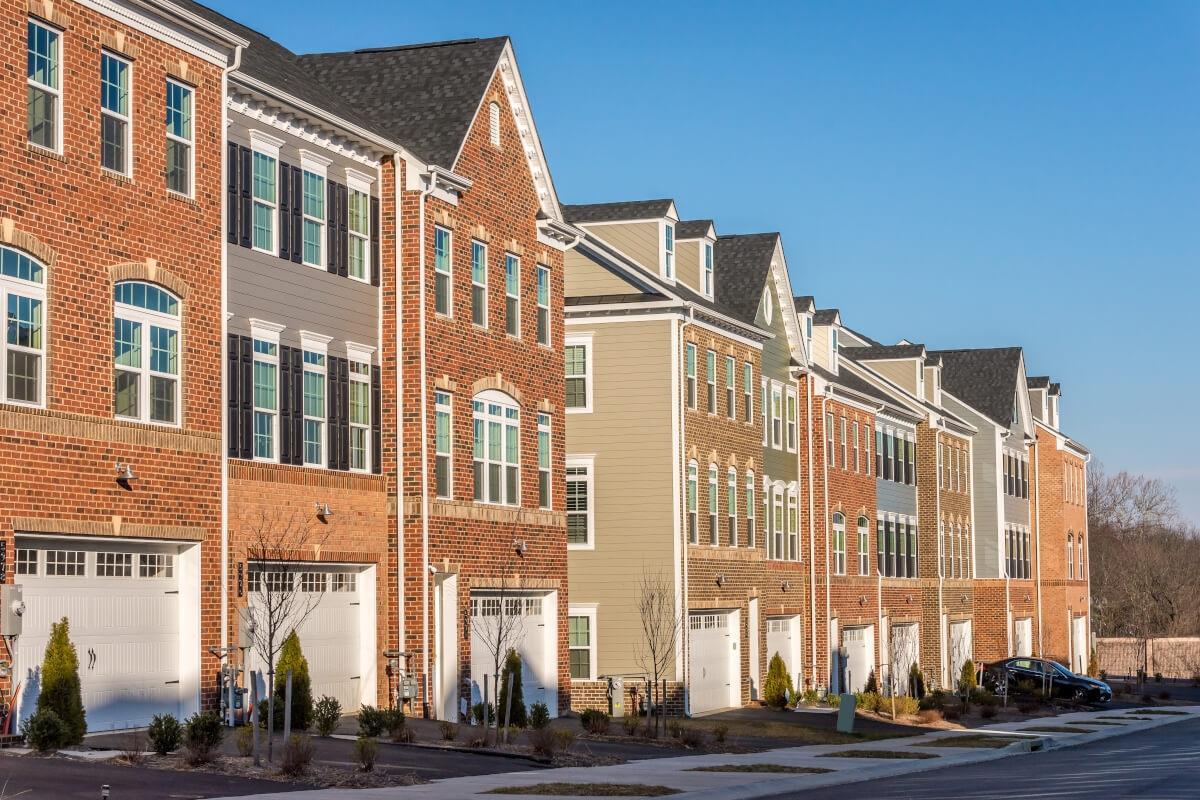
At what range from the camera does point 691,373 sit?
4612 centimetres

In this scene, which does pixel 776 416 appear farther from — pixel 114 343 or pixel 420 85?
pixel 114 343

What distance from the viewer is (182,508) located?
27.0 m

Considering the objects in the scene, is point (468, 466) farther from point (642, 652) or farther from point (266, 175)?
point (642, 652)

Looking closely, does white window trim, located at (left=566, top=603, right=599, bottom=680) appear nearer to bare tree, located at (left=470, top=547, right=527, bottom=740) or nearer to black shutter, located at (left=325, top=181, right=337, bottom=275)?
bare tree, located at (left=470, top=547, right=527, bottom=740)

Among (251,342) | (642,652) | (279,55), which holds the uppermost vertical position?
(279,55)

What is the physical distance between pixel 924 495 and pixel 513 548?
119 ft

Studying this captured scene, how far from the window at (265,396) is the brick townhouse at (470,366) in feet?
12.4

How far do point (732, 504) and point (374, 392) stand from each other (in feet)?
57.4

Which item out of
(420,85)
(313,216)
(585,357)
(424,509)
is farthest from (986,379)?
(313,216)

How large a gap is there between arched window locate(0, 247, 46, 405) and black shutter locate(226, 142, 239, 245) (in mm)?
5188

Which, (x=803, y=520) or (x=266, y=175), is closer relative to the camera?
(x=266, y=175)

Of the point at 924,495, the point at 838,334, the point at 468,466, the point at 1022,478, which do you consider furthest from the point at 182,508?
the point at 1022,478

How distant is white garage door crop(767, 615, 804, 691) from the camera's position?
5334 cm

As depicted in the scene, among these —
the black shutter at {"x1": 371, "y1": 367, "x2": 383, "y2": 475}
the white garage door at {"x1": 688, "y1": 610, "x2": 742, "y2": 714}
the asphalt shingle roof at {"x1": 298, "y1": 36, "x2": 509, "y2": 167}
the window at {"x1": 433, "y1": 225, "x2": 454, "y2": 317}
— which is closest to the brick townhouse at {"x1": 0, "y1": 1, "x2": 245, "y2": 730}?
the black shutter at {"x1": 371, "y1": 367, "x2": 383, "y2": 475}
